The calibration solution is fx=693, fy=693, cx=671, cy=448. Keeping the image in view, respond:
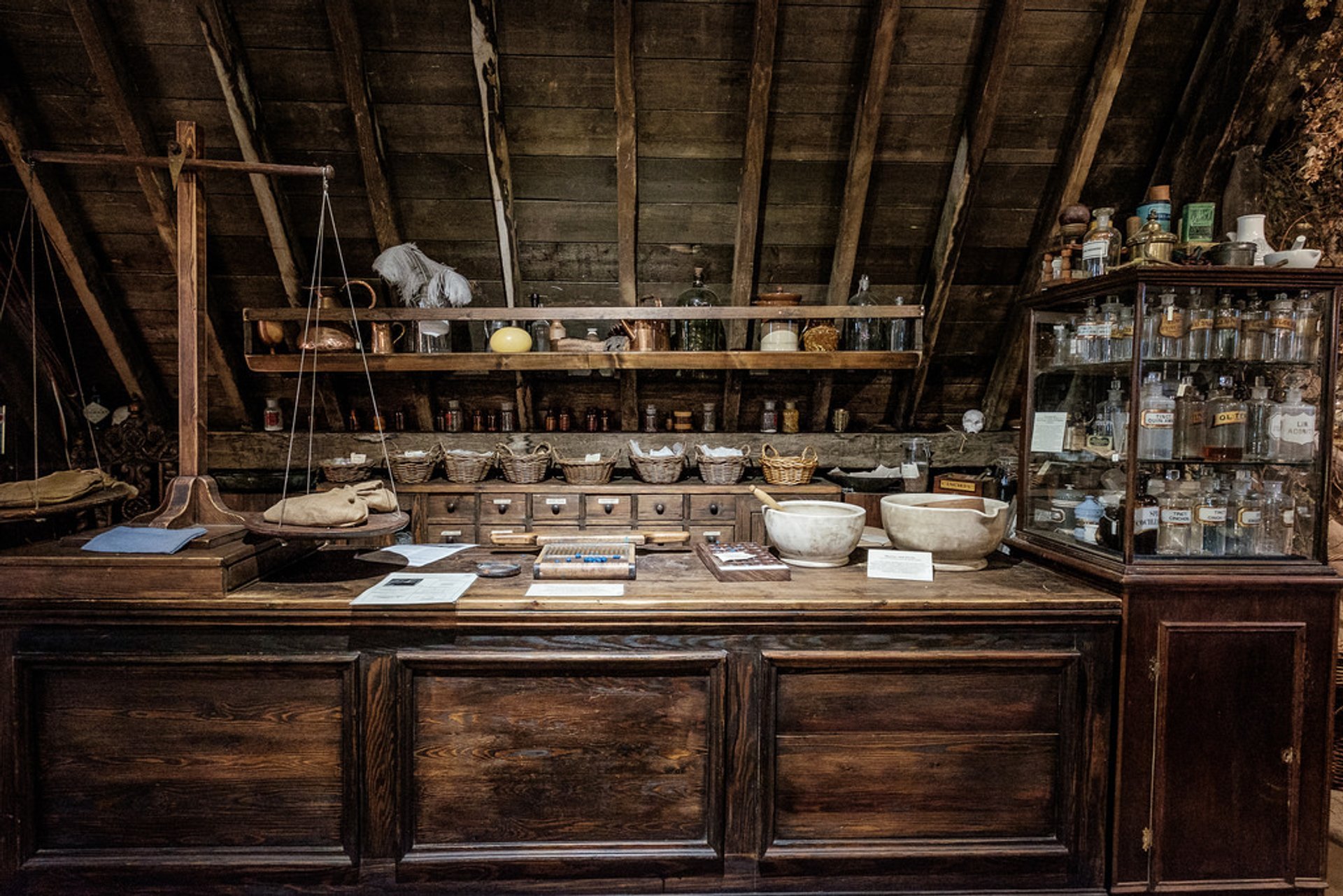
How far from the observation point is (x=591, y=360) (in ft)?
12.4

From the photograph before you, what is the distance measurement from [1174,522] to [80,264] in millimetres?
4953

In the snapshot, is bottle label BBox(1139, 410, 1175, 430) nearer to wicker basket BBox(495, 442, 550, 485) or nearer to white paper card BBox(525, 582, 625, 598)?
white paper card BBox(525, 582, 625, 598)

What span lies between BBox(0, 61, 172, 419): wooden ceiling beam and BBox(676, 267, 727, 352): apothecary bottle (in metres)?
3.07

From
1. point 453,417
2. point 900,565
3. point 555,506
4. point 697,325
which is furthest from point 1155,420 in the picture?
point 453,417

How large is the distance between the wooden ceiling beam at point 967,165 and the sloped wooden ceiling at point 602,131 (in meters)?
0.06

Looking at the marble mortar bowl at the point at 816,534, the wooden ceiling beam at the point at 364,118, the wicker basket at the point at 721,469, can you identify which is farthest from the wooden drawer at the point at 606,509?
the marble mortar bowl at the point at 816,534

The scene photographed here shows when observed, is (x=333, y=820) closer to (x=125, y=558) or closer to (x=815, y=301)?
(x=125, y=558)

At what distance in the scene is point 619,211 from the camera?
3.65 meters

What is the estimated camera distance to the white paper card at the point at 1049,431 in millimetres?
2164

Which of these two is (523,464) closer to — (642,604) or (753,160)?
(753,160)

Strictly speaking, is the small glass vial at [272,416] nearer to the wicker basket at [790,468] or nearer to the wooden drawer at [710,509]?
the wooden drawer at [710,509]

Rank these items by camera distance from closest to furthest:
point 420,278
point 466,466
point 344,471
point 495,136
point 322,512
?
point 322,512
point 495,136
point 420,278
point 466,466
point 344,471

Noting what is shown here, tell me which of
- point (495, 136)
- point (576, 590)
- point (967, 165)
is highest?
point (495, 136)

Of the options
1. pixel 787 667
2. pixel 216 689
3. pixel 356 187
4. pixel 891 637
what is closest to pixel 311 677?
pixel 216 689
